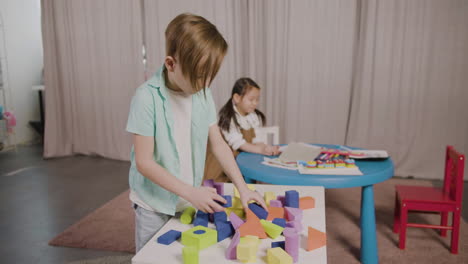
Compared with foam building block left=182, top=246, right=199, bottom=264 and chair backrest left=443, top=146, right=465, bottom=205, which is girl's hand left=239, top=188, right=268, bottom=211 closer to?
foam building block left=182, top=246, right=199, bottom=264

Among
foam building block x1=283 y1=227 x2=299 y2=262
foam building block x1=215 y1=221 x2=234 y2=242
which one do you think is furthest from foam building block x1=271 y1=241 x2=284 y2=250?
foam building block x1=215 y1=221 x2=234 y2=242

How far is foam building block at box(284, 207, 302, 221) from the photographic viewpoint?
102 cm

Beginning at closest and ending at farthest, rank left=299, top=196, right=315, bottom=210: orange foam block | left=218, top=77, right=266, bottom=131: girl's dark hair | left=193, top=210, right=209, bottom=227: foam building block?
left=193, top=210, right=209, bottom=227: foam building block → left=299, top=196, right=315, bottom=210: orange foam block → left=218, top=77, right=266, bottom=131: girl's dark hair

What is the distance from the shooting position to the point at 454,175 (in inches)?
79.5

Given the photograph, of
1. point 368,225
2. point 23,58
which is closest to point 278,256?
point 368,225

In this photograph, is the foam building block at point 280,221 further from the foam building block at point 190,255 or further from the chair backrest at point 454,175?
the chair backrest at point 454,175

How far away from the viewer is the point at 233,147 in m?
2.22

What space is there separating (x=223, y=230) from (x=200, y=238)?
3.4 inches

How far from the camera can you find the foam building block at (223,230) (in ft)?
3.06

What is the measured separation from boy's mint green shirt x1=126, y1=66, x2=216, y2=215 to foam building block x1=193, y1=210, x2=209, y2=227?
0.34ft

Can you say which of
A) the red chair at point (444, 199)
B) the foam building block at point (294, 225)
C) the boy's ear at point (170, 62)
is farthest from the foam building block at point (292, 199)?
the red chair at point (444, 199)

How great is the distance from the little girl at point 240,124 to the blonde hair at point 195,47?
126 centimetres

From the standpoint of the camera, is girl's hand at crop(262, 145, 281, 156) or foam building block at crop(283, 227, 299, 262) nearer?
foam building block at crop(283, 227, 299, 262)

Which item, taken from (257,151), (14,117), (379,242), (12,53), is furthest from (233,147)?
(12,53)
